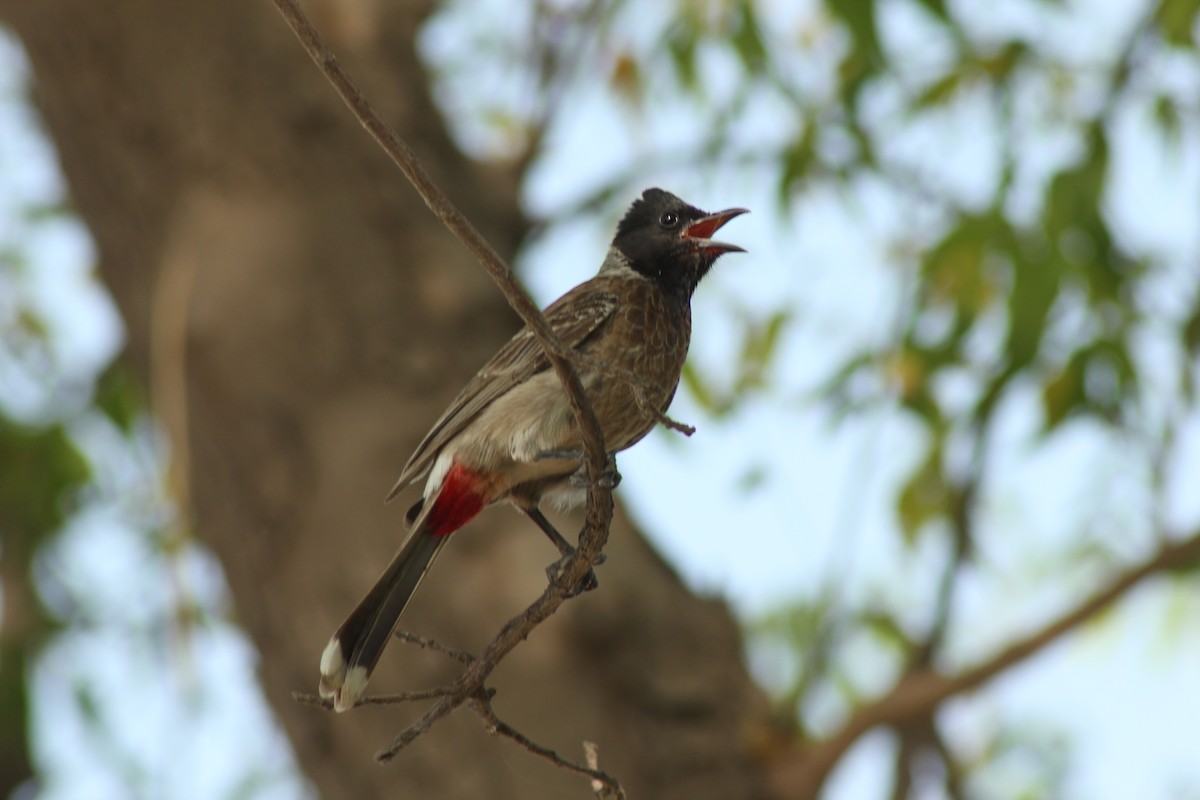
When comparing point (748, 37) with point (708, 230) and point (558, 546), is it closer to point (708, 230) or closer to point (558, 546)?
point (708, 230)

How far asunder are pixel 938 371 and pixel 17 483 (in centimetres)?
414

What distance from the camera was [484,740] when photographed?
4.46 meters

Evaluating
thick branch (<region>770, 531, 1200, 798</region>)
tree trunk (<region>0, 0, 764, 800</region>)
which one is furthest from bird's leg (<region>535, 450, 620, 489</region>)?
thick branch (<region>770, 531, 1200, 798</region>)

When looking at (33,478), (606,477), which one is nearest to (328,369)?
(33,478)

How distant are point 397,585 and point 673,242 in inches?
40.4

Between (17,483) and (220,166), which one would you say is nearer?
(220,166)

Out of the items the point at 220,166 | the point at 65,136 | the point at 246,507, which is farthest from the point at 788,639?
the point at 65,136

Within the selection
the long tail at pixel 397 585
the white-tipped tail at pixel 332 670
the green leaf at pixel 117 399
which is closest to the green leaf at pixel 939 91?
the long tail at pixel 397 585

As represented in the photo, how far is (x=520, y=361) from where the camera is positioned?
3088 millimetres

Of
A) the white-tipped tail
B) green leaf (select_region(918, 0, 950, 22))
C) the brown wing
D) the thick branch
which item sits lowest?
the thick branch

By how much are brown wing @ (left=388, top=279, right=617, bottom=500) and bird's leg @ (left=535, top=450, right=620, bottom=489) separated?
0.24m

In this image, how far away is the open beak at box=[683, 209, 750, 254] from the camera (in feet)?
10.3

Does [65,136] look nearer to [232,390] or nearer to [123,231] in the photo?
[123,231]

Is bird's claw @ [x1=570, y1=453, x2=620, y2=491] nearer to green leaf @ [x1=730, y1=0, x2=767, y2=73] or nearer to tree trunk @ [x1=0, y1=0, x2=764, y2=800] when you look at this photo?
tree trunk @ [x1=0, y1=0, x2=764, y2=800]
